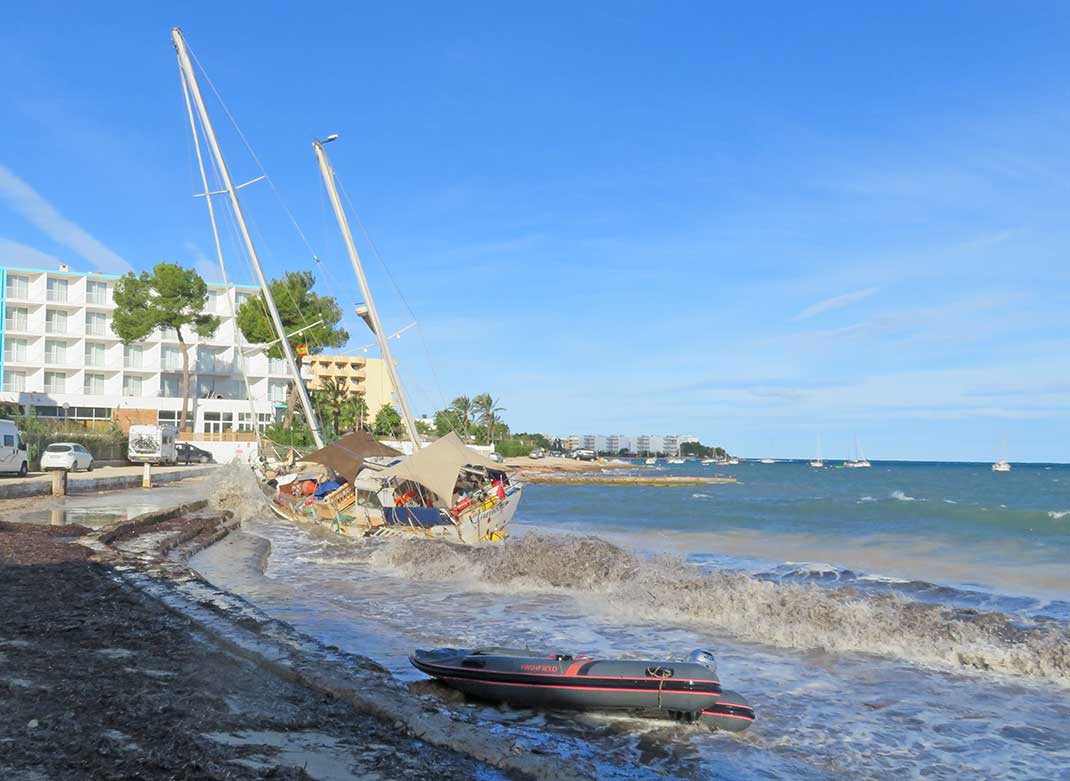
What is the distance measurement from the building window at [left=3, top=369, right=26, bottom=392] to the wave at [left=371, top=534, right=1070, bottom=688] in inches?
3078

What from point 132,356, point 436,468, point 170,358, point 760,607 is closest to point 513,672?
point 760,607

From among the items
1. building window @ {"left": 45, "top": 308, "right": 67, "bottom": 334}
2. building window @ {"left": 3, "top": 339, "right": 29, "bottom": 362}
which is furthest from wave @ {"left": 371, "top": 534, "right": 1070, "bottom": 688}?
building window @ {"left": 45, "top": 308, "right": 67, "bottom": 334}

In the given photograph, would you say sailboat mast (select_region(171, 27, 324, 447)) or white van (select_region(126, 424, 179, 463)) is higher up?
sailboat mast (select_region(171, 27, 324, 447))

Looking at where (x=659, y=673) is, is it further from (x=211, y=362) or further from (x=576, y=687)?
(x=211, y=362)

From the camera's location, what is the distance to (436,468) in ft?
77.3

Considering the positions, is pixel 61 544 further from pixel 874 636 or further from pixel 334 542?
pixel 874 636

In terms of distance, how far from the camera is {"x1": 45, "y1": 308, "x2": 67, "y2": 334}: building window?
282ft

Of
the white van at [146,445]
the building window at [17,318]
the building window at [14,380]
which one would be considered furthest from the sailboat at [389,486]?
the building window at [17,318]

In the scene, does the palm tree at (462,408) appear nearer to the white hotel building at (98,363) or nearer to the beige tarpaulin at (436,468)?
the white hotel building at (98,363)

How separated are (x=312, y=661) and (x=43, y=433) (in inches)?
1829

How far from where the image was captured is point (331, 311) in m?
81.3

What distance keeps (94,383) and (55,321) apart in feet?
22.9

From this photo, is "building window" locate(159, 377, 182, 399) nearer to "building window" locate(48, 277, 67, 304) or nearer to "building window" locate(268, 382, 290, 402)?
"building window" locate(268, 382, 290, 402)

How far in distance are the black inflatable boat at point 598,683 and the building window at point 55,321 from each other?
9049 cm
